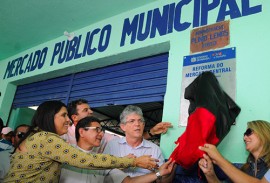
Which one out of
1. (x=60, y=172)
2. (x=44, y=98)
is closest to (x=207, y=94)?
(x=60, y=172)

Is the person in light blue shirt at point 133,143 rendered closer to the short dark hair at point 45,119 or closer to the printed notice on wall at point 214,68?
the printed notice on wall at point 214,68

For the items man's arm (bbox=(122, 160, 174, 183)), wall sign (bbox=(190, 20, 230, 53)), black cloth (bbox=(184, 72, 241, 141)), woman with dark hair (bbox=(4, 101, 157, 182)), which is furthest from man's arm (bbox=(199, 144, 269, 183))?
wall sign (bbox=(190, 20, 230, 53))

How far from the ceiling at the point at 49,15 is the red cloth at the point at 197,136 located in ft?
7.10

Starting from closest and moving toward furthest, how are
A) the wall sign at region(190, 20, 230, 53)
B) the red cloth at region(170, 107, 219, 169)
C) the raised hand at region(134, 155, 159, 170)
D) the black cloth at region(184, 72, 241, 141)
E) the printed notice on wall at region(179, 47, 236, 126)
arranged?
the red cloth at region(170, 107, 219, 169) < the black cloth at region(184, 72, 241, 141) < the raised hand at region(134, 155, 159, 170) < the printed notice on wall at region(179, 47, 236, 126) < the wall sign at region(190, 20, 230, 53)

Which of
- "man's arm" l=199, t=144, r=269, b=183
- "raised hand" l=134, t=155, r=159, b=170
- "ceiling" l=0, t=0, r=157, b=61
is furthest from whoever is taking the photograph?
"ceiling" l=0, t=0, r=157, b=61

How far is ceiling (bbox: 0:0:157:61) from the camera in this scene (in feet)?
12.2

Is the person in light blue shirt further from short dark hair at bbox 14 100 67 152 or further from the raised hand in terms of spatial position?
short dark hair at bbox 14 100 67 152

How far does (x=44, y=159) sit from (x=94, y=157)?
1.25 feet

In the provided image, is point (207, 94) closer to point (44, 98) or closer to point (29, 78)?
point (44, 98)

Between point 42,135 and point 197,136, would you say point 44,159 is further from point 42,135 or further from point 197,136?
point 197,136

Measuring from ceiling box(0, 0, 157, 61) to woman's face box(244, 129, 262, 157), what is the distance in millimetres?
2322

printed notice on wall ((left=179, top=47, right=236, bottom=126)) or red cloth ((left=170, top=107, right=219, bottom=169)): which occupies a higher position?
printed notice on wall ((left=179, top=47, right=236, bottom=126))

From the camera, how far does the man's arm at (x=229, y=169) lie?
1679 millimetres

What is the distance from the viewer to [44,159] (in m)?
1.90
